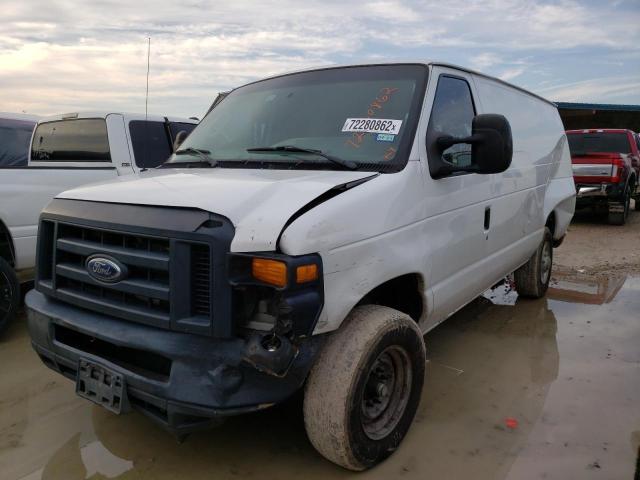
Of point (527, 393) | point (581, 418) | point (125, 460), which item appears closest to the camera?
point (125, 460)

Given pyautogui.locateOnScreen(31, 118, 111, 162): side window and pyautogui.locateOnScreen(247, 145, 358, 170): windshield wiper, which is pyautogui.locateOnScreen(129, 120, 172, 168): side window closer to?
pyautogui.locateOnScreen(31, 118, 111, 162): side window

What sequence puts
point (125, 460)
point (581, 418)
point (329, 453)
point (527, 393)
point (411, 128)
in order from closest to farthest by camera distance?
point (329, 453), point (125, 460), point (411, 128), point (581, 418), point (527, 393)

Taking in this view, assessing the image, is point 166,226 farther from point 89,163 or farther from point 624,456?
point 89,163

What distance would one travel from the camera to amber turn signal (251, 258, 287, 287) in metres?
2.20

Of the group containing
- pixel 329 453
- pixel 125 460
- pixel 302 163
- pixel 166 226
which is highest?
pixel 302 163

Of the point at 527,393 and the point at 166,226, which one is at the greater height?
the point at 166,226

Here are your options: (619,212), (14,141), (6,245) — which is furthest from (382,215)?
(619,212)

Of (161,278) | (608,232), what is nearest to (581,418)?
(161,278)

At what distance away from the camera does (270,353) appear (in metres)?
2.19

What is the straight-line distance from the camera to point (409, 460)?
2861mm

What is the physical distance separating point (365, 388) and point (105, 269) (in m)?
1.39

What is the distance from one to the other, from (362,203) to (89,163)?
13.8 feet

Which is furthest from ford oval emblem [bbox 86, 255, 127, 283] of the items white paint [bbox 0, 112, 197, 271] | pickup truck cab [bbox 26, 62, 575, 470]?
white paint [bbox 0, 112, 197, 271]

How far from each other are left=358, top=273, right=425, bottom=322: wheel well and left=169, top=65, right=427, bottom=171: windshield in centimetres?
66
